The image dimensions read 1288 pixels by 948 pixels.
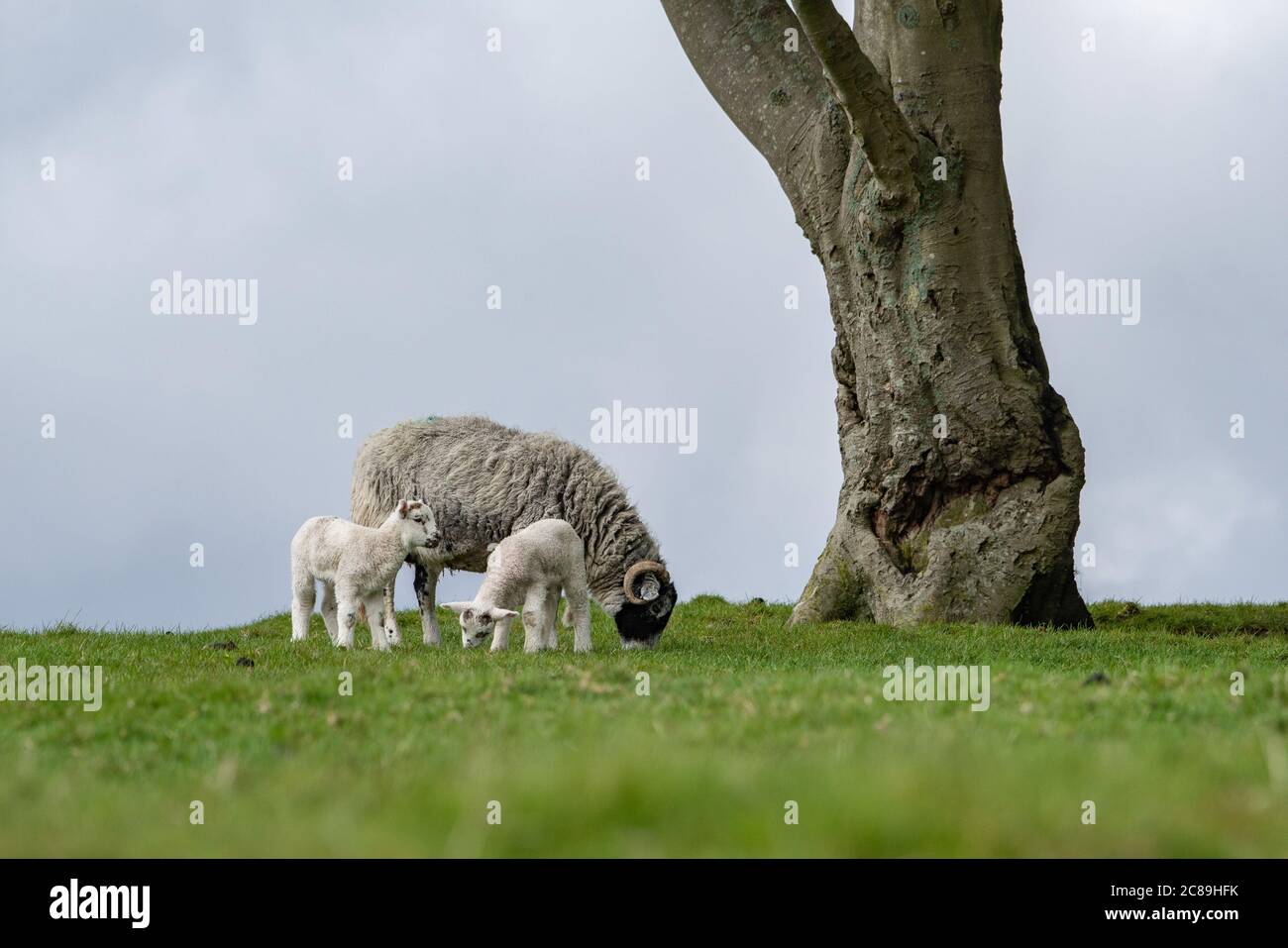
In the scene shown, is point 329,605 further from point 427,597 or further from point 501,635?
point 501,635

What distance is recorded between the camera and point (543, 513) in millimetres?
14344

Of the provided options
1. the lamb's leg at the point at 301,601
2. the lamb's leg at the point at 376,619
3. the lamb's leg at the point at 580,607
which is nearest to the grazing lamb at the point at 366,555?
the lamb's leg at the point at 376,619

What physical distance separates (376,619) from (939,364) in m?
7.85

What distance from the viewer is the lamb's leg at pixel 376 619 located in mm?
13047

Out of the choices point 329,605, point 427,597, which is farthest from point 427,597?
point 329,605

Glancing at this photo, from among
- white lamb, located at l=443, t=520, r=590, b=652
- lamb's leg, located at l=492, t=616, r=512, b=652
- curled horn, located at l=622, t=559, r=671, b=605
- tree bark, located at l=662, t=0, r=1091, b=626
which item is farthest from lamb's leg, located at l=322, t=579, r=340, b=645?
tree bark, located at l=662, t=0, r=1091, b=626

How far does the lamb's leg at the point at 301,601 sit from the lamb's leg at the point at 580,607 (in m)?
2.81

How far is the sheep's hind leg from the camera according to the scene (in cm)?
1453

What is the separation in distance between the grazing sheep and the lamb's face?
188cm
